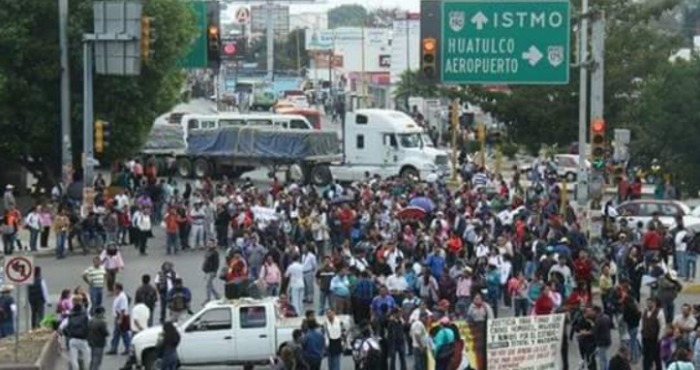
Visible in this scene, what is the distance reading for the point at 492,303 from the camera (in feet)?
103

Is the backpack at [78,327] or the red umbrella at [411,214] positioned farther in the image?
the red umbrella at [411,214]

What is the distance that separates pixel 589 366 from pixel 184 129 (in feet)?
142

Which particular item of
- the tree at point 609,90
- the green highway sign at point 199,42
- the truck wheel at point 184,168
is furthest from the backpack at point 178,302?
the truck wheel at point 184,168

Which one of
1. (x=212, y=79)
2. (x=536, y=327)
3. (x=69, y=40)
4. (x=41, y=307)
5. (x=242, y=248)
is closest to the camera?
(x=536, y=327)

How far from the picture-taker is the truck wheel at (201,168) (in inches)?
2537

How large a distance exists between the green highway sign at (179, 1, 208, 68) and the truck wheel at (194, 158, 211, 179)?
17.3 ft

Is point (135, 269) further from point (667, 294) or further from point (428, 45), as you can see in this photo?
point (667, 294)

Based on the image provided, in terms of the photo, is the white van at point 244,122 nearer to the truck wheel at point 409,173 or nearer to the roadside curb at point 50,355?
the truck wheel at point 409,173

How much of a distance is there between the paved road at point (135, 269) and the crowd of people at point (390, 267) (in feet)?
1.14

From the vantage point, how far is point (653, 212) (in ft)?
145

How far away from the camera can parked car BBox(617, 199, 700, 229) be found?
4397 centimetres

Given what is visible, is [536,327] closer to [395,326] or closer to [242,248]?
[395,326]

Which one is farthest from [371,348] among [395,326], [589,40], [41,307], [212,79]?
[212,79]

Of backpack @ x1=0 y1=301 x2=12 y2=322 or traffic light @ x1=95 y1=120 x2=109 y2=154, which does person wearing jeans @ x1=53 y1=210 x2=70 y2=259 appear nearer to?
traffic light @ x1=95 y1=120 x2=109 y2=154
